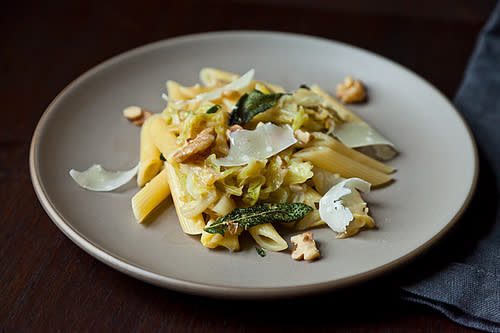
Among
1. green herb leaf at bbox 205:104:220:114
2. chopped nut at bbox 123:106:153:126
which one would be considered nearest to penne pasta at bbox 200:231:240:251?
green herb leaf at bbox 205:104:220:114

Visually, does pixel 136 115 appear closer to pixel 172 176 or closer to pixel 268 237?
pixel 172 176

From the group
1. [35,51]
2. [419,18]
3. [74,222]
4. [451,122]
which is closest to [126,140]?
[74,222]

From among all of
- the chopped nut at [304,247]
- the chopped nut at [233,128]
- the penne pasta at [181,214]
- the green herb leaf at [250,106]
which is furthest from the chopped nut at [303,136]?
the penne pasta at [181,214]

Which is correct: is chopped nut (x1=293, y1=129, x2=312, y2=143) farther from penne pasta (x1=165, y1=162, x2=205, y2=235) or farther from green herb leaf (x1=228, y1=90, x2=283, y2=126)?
penne pasta (x1=165, y1=162, x2=205, y2=235)

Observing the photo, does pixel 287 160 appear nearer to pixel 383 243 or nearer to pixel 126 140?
pixel 383 243

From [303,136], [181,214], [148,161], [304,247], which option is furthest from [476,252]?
[148,161]
